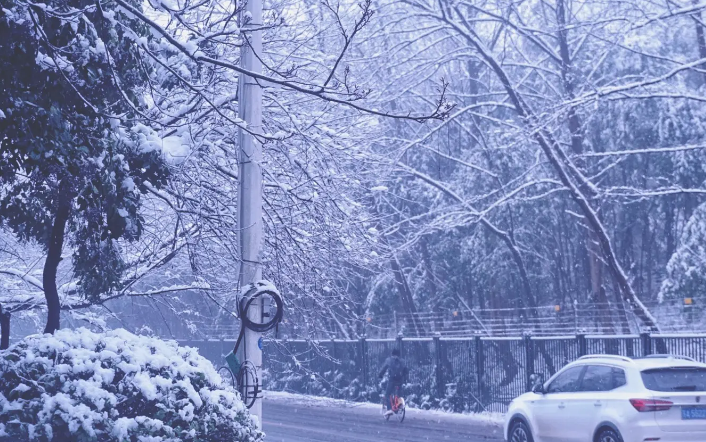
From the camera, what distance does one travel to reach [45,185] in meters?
9.81

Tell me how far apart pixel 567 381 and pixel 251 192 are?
6.51 meters

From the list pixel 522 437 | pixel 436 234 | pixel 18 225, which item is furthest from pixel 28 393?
pixel 436 234

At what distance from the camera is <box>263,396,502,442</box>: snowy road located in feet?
58.7

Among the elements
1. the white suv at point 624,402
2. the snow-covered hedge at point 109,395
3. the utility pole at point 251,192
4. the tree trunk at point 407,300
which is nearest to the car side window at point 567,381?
the white suv at point 624,402

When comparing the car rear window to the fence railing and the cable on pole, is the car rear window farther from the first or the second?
the fence railing

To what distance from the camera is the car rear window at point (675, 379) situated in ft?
37.8

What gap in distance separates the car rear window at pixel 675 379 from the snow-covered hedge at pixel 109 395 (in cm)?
619

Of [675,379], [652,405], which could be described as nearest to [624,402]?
[652,405]

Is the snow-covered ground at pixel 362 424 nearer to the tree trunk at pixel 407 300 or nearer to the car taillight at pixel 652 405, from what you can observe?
the tree trunk at pixel 407 300

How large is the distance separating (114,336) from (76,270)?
8.33 ft

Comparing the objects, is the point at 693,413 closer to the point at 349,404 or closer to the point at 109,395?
the point at 109,395

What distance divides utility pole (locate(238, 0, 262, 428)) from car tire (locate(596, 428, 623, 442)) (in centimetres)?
519

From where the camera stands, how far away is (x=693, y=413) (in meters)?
11.3

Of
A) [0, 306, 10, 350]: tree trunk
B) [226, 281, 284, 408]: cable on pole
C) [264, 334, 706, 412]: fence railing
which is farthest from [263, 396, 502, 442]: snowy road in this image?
[226, 281, 284, 408]: cable on pole
